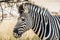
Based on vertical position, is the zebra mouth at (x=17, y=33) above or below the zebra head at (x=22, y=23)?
below

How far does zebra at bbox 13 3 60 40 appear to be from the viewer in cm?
112

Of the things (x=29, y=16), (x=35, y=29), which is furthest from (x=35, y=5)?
(x=35, y=29)

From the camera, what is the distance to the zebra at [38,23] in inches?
44.3

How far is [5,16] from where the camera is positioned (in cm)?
112

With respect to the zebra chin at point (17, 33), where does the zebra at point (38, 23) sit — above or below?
above

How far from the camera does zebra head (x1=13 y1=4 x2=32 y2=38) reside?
1116mm

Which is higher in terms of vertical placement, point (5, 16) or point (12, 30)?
point (5, 16)

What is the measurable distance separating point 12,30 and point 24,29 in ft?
0.37

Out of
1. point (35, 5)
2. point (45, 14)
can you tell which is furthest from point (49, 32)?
point (35, 5)

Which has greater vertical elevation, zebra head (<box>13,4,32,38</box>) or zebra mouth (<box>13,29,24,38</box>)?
zebra head (<box>13,4,32,38</box>)

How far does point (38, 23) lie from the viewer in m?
1.16

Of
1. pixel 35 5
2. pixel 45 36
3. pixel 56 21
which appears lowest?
pixel 45 36

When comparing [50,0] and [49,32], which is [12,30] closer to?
[49,32]

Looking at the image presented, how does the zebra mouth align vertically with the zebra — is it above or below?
below
